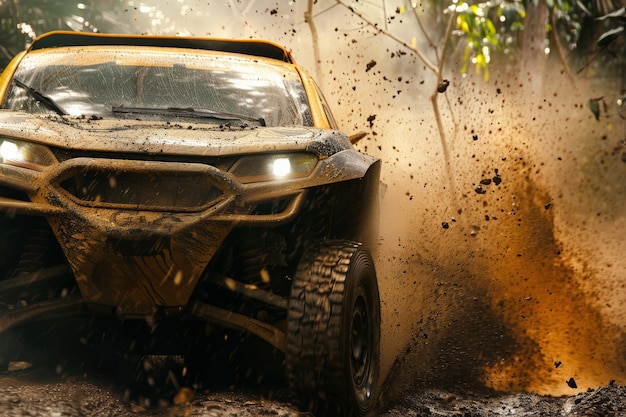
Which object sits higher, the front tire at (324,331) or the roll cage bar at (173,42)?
the roll cage bar at (173,42)

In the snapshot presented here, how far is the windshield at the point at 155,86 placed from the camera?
4539 millimetres

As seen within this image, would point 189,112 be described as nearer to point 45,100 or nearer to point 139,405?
point 45,100

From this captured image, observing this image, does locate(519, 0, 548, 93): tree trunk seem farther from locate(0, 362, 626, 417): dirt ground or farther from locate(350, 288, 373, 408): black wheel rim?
→ locate(350, 288, 373, 408): black wheel rim

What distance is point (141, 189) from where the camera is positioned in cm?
346

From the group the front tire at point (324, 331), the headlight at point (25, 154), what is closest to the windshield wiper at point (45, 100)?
the headlight at point (25, 154)

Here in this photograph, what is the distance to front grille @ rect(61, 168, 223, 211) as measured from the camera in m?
3.45

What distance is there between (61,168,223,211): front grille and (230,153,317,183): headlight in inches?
6.5

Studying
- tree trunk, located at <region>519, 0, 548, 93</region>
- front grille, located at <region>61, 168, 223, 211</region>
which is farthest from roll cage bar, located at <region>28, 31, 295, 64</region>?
tree trunk, located at <region>519, 0, 548, 93</region>

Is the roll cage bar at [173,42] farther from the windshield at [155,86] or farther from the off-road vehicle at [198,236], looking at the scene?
the off-road vehicle at [198,236]

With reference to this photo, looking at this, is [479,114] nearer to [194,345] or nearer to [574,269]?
[574,269]

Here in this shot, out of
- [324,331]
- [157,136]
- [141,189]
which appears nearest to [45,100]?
[157,136]

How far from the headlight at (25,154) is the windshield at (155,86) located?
82cm

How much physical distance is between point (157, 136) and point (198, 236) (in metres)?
0.54

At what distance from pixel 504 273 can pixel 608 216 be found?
15.3 feet
